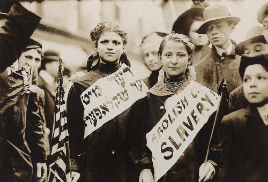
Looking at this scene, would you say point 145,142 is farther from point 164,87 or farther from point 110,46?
point 110,46

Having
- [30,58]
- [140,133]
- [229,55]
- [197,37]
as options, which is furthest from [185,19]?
[30,58]

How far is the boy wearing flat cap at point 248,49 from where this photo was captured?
3879 millimetres

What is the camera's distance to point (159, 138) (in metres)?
3.82

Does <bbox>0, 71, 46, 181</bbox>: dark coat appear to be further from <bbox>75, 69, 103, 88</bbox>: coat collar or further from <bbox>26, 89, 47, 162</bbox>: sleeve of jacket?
<bbox>75, 69, 103, 88</bbox>: coat collar

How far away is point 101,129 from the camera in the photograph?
3822 mm

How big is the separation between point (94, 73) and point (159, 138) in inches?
45.6

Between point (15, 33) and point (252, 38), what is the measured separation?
10.2ft

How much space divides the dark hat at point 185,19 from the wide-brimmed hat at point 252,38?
64cm

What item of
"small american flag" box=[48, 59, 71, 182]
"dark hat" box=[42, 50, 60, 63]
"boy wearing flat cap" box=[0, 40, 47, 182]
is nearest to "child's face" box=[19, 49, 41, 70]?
"boy wearing flat cap" box=[0, 40, 47, 182]

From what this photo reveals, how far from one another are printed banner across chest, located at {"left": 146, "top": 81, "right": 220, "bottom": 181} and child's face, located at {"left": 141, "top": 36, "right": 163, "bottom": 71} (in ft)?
1.66

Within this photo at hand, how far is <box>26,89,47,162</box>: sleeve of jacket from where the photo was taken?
402 cm

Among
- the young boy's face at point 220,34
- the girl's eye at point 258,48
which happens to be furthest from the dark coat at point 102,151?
the girl's eye at point 258,48

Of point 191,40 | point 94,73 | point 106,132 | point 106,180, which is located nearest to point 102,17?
point 94,73

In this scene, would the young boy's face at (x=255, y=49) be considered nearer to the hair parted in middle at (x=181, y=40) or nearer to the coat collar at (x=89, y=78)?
the hair parted in middle at (x=181, y=40)
